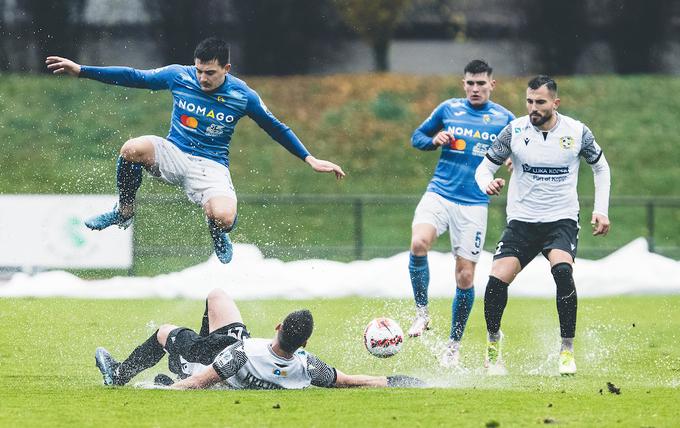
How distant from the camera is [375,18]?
98.5ft

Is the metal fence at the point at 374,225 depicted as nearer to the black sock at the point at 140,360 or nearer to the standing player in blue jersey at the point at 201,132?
the standing player in blue jersey at the point at 201,132

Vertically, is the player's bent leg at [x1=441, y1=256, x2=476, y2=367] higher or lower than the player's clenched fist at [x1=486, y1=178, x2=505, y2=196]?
lower

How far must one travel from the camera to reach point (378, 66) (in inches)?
1240

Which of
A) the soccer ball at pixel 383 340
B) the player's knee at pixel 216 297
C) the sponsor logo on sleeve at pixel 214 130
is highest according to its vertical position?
the sponsor logo on sleeve at pixel 214 130

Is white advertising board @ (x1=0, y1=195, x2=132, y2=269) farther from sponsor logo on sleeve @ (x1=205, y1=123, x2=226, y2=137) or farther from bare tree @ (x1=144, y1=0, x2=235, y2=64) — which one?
bare tree @ (x1=144, y1=0, x2=235, y2=64)

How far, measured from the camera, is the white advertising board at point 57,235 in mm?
18453

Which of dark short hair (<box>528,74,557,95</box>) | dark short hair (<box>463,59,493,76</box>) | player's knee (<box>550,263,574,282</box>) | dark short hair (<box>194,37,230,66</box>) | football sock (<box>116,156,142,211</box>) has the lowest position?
player's knee (<box>550,263,574,282</box>)

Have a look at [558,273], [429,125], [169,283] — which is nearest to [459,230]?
[429,125]

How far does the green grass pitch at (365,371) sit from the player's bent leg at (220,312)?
593 mm

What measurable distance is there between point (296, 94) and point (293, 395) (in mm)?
21097

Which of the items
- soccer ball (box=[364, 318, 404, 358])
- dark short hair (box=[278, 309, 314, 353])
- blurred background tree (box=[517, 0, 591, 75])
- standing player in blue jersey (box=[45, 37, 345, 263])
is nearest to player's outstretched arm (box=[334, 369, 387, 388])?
soccer ball (box=[364, 318, 404, 358])

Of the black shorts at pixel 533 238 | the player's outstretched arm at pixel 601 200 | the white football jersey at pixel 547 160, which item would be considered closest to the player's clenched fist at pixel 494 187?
the white football jersey at pixel 547 160

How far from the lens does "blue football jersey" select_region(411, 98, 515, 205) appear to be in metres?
11.9

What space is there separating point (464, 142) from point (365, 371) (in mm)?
Result: 2495
